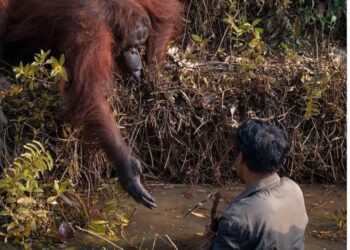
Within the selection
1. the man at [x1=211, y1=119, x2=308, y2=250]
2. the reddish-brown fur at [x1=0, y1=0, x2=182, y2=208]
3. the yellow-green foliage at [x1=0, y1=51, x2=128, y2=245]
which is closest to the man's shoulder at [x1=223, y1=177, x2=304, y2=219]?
the man at [x1=211, y1=119, x2=308, y2=250]

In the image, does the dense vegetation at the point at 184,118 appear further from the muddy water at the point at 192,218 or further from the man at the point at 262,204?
the man at the point at 262,204

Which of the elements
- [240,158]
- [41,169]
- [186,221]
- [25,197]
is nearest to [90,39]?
[41,169]

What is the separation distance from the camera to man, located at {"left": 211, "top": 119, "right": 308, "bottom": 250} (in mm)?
2891

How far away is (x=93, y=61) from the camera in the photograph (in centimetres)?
436

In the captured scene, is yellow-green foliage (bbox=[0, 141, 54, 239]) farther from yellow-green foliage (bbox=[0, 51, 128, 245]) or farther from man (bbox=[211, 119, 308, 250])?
man (bbox=[211, 119, 308, 250])

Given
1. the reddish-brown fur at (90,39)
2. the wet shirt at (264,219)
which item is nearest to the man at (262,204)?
the wet shirt at (264,219)

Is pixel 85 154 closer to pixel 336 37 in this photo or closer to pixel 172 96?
pixel 172 96

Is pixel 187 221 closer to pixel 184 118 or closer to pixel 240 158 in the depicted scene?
pixel 184 118

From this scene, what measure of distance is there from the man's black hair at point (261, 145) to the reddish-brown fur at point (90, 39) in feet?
3.98

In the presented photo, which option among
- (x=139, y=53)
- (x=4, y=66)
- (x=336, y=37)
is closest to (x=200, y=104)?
(x=139, y=53)

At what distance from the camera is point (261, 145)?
2.95 m

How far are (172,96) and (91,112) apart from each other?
2.87 feet

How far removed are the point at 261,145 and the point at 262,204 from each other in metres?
0.23

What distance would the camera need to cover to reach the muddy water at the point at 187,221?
419cm
